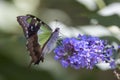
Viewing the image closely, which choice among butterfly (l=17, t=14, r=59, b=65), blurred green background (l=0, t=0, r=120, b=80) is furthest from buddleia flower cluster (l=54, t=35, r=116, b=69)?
blurred green background (l=0, t=0, r=120, b=80)

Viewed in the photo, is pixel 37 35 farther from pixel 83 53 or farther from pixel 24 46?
pixel 24 46

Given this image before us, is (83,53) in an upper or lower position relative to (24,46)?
upper

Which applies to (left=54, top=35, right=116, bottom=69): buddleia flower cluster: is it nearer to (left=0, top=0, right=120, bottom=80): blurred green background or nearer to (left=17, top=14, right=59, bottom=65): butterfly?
(left=17, top=14, right=59, bottom=65): butterfly

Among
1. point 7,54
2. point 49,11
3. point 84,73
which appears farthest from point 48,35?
point 49,11

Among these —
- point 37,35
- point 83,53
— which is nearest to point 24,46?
point 37,35

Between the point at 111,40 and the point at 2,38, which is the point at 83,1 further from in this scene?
the point at 2,38

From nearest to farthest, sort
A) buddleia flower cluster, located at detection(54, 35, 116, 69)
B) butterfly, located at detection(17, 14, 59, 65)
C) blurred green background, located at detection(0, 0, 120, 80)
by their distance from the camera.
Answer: buddleia flower cluster, located at detection(54, 35, 116, 69) → butterfly, located at detection(17, 14, 59, 65) → blurred green background, located at detection(0, 0, 120, 80)

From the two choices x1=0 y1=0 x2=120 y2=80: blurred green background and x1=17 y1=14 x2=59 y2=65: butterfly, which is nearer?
x1=17 y1=14 x2=59 y2=65: butterfly

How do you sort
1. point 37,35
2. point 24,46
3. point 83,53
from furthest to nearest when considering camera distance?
1. point 24,46
2. point 37,35
3. point 83,53
